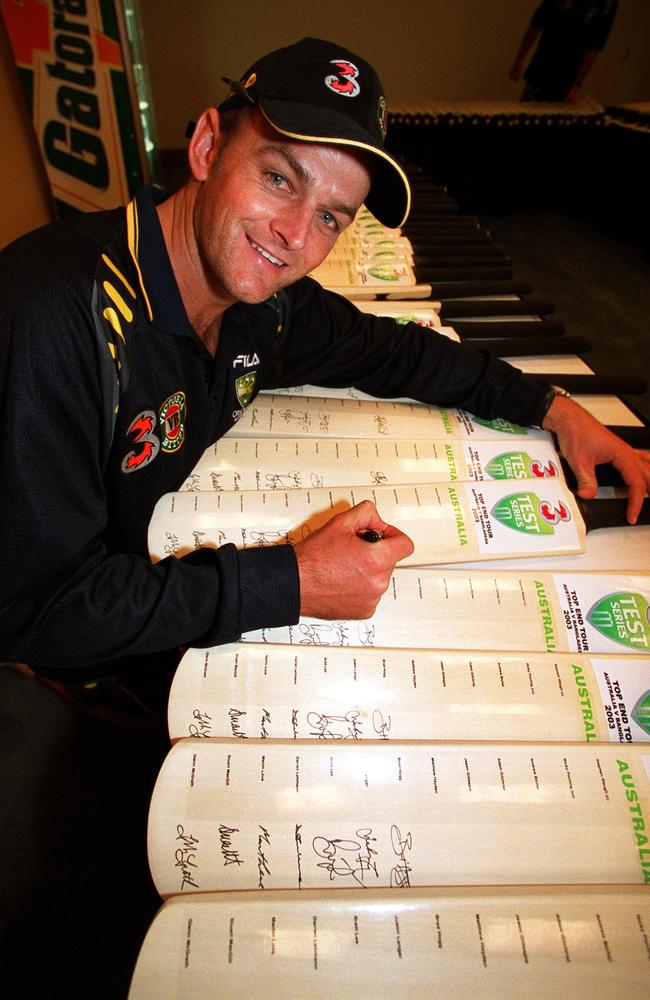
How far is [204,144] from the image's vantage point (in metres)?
0.91

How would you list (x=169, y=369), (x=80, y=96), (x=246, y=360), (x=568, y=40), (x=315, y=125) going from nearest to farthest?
1. (x=315, y=125)
2. (x=169, y=369)
3. (x=246, y=360)
4. (x=80, y=96)
5. (x=568, y=40)

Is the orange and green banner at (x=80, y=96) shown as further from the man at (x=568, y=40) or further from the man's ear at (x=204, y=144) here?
the man at (x=568, y=40)

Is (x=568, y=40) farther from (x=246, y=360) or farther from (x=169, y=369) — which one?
(x=169, y=369)

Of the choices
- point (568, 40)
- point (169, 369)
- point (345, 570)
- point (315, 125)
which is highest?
point (568, 40)

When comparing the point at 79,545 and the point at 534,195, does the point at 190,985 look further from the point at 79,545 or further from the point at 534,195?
the point at 534,195

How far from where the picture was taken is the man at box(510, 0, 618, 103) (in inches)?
159

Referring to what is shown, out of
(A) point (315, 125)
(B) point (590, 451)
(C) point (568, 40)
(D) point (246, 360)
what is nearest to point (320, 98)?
(A) point (315, 125)

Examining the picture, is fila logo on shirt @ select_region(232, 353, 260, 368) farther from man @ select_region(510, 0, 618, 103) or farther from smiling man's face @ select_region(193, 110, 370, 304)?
man @ select_region(510, 0, 618, 103)

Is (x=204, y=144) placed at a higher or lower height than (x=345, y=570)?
higher

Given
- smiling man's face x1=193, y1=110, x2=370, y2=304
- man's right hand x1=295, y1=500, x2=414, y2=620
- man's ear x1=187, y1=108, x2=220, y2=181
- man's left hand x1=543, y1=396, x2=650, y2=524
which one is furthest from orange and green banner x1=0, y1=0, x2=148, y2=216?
man's right hand x1=295, y1=500, x2=414, y2=620

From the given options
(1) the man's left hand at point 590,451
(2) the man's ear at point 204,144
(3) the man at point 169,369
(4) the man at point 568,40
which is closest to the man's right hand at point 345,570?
(3) the man at point 169,369

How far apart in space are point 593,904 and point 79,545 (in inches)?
31.5

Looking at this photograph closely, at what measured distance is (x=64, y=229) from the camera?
2.65 ft

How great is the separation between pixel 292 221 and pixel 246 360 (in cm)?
32
